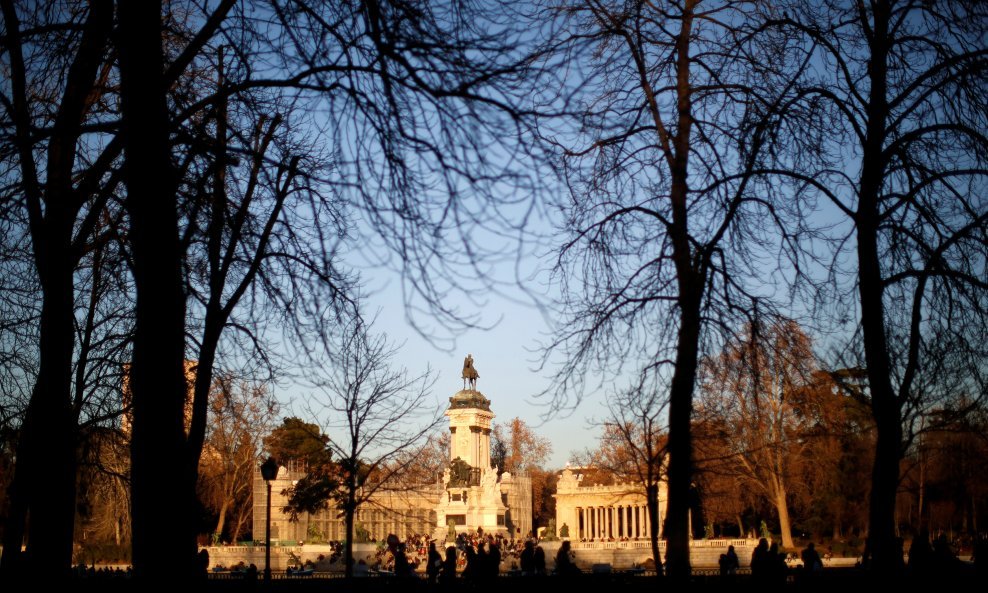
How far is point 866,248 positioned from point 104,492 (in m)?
23.2

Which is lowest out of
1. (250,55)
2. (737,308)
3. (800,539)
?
(800,539)

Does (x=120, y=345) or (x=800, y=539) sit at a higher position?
(x=120, y=345)

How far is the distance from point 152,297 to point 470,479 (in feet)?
188

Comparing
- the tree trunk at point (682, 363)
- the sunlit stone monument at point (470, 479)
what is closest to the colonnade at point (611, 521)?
the sunlit stone monument at point (470, 479)

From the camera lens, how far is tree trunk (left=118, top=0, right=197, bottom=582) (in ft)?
27.0

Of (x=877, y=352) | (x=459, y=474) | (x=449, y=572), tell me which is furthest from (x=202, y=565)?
(x=459, y=474)

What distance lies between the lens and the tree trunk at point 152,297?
27.0 ft

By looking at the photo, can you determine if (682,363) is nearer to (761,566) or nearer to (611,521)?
(761,566)

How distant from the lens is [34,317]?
16359 millimetres

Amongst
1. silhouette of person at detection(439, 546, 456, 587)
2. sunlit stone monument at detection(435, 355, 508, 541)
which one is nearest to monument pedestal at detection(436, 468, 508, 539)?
Answer: sunlit stone monument at detection(435, 355, 508, 541)

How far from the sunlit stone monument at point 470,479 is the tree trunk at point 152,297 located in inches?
2035

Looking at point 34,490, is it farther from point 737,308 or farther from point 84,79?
point 737,308

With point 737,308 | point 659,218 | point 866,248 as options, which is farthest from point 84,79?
point 866,248

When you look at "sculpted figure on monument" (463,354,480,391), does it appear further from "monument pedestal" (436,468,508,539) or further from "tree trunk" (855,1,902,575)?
"tree trunk" (855,1,902,575)
